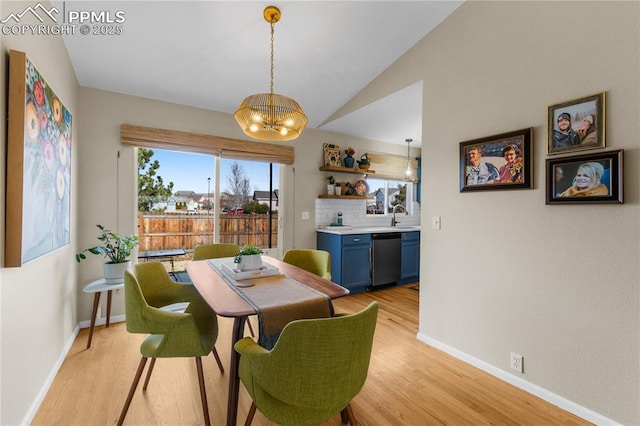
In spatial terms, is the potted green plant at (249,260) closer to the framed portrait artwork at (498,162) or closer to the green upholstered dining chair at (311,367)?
the green upholstered dining chair at (311,367)

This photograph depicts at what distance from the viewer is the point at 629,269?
1.58 meters

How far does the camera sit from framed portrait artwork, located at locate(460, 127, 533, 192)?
1.98 meters

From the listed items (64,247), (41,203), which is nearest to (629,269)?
(41,203)

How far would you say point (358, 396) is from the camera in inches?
74.7

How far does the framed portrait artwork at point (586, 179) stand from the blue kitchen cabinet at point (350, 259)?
238 centimetres

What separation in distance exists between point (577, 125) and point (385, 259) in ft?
9.35

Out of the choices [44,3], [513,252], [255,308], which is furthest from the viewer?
[513,252]

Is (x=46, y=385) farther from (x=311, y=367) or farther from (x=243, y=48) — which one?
(x=243, y=48)

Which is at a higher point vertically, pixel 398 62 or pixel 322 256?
pixel 398 62

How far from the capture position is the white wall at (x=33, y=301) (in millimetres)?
1335

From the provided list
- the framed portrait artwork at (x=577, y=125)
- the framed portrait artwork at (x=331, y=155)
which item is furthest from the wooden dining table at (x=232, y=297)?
the framed portrait artwork at (x=331, y=155)

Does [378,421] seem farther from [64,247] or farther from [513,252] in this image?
[64,247]

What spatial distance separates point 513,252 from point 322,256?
59.3 inches

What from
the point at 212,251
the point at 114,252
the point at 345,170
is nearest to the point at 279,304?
the point at 212,251
